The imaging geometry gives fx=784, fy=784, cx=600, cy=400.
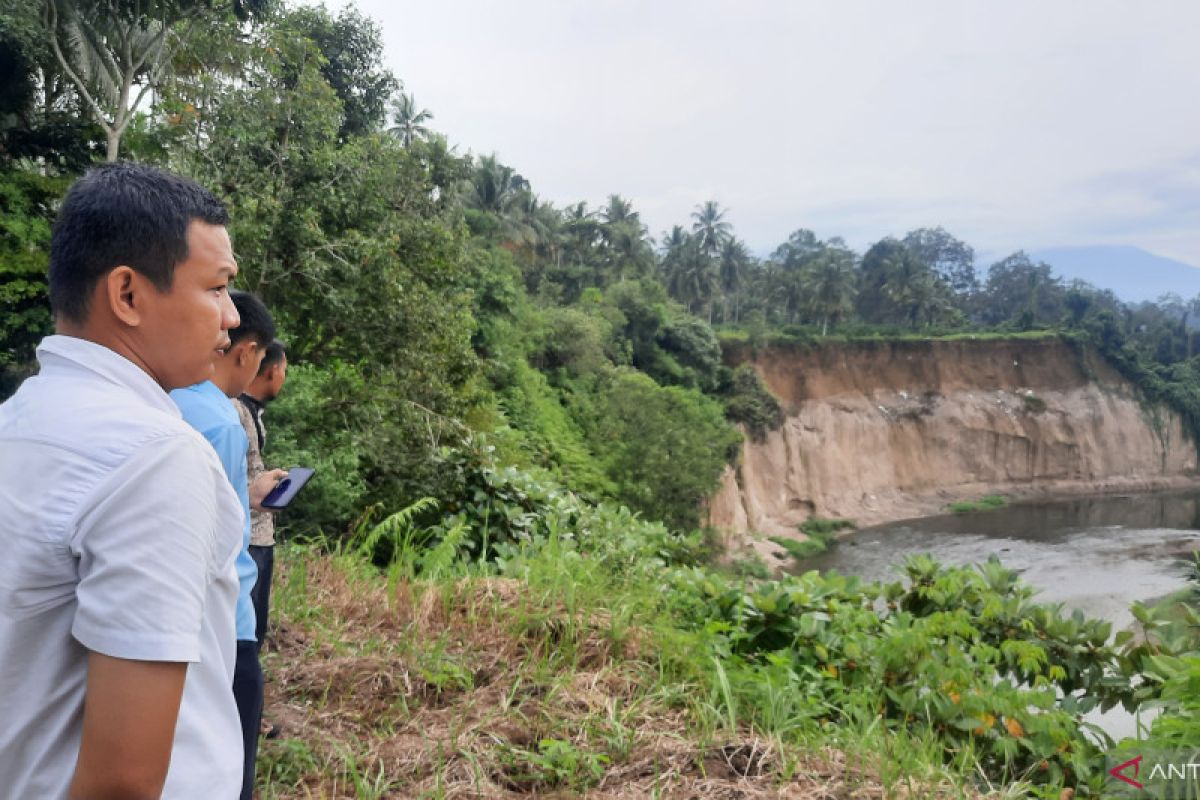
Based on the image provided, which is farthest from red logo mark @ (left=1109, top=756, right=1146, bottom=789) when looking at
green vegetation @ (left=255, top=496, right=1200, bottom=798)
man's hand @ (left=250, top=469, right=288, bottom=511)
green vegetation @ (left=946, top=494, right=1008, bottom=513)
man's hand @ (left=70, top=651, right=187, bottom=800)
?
green vegetation @ (left=946, top=494, right=1008, bottom=513)

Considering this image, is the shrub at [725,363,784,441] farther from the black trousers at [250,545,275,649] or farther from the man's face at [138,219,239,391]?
the man's face at [138,219,239,391]

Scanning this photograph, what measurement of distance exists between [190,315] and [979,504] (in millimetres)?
38066

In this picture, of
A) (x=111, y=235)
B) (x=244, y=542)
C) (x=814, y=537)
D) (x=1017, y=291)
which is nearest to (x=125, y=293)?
(x=111, y=235)

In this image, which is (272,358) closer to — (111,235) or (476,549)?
(111,235)

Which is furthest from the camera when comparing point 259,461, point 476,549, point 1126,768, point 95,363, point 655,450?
point 655,450

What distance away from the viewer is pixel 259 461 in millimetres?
2660

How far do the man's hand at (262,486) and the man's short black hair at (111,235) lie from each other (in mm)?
1285

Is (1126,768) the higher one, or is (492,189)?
(492,189)

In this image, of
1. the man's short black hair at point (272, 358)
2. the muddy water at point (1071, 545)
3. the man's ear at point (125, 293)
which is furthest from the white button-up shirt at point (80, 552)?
the muddy water at point (1071, 545)

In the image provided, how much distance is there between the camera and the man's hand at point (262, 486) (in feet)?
7.45

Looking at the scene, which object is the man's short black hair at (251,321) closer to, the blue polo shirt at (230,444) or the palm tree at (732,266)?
the blue polo shirt at (230,444)

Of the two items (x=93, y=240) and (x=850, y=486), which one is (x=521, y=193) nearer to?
(x=850, y=486)

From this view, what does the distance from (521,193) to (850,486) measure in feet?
60.0

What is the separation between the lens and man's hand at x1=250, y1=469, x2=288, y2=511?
2.27 m
